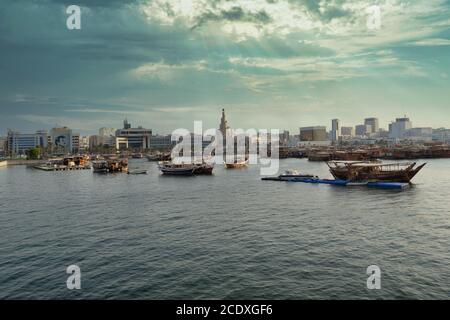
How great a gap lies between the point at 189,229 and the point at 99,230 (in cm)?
891

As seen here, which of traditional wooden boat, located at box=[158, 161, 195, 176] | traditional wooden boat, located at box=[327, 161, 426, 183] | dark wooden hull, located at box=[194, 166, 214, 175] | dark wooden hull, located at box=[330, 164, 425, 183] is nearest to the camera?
dark wooden hull, located at box=[330, 164, 425, 183]

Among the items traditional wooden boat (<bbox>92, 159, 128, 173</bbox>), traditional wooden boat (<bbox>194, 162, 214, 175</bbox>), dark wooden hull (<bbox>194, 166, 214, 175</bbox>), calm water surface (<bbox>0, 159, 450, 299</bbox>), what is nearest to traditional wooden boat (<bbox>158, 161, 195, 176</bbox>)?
traditional wooden boat (<bbox>194, 162, 214, 175</bbox>)

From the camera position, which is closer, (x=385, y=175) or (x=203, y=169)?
(x=385, y=175)

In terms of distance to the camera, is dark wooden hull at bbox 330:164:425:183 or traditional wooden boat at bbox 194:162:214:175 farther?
traditional wooden boat at bbox 194:162:214:175

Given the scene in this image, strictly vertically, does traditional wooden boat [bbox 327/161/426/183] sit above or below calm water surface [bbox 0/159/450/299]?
above

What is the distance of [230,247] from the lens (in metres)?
31.2

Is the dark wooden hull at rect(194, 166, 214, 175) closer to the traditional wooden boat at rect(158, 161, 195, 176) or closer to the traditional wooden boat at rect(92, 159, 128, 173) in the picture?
the traditional wooden boat at rect(158, 161, 195, 176)

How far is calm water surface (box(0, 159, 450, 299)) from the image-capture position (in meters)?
22.8

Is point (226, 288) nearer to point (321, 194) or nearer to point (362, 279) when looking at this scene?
point (362, 279)

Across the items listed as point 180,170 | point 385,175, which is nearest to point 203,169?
point 180,170

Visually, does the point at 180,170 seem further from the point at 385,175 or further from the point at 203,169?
the point at 385,175

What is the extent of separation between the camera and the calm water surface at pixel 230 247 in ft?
74.6

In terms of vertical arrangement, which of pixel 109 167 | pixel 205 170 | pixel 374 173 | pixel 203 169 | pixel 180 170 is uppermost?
pixel 374 173

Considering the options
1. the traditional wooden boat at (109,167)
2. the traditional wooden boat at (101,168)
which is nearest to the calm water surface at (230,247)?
the traditional wooden boat at (101,168)
